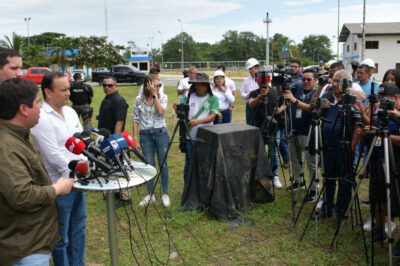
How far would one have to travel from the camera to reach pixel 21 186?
179 centimetres

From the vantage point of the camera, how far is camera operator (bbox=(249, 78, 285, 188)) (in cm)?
497

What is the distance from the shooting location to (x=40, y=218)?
1995 millimetres

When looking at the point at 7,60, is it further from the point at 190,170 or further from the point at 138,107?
the point at 190,170

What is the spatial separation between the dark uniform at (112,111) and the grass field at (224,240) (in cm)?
117

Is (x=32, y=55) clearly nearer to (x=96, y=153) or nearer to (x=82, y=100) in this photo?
(x=82, y=100)

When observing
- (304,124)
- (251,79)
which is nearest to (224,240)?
(304,124)

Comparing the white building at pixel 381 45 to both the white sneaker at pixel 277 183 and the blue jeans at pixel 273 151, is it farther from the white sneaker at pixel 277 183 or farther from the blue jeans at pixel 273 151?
the white sneaker at pixel 277 183

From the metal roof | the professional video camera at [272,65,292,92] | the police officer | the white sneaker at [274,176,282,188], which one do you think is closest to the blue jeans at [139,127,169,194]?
the professional video camera at [272,65,292,92]

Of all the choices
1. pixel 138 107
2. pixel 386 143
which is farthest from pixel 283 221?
pixel 138 107

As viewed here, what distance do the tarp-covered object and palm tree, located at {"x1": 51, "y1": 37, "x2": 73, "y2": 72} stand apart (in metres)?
36.2

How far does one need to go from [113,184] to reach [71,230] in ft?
3.88

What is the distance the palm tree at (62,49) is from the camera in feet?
123

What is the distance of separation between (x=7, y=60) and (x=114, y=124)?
1911 mm

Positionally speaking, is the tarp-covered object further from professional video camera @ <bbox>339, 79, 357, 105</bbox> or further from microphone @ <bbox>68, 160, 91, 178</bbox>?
microphone @ <bbox>68, 160, 91, 178</bbox>
